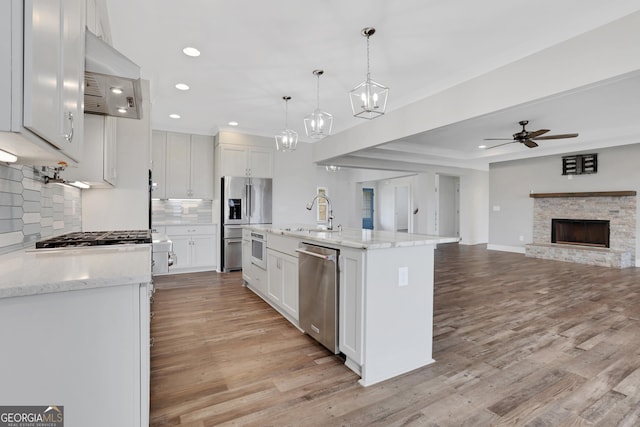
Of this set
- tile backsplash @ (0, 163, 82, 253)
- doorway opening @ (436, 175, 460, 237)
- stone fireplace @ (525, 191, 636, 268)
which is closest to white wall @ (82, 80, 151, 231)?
tile backsplash @ (0, 163, 82, 253)

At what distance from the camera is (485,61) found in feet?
10.3

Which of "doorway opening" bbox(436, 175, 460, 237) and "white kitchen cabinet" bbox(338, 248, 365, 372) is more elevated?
"doorway opening" bbox(436, 175, 460, 237)

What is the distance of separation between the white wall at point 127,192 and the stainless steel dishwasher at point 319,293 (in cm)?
190

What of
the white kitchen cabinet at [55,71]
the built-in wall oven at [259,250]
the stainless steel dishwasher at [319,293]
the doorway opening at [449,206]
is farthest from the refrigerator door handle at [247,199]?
the doorway opening at [449,206]

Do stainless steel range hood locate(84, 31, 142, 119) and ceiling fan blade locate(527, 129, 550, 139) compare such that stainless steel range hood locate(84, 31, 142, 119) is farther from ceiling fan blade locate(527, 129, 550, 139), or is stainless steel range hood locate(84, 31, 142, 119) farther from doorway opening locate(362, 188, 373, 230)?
doorway opening locate(362, 188, 373, 230)

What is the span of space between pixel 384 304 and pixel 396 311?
5.3 inches

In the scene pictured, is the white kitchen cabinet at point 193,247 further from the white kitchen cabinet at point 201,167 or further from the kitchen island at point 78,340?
the kitchen island at point 78,340

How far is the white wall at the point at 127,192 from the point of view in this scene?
10.5 feet

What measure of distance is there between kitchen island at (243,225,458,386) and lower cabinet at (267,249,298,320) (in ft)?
2.30

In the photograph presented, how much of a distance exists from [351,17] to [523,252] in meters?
7.75

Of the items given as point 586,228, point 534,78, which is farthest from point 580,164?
point 534,78

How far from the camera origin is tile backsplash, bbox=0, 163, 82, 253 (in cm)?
158

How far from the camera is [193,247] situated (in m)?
5.61

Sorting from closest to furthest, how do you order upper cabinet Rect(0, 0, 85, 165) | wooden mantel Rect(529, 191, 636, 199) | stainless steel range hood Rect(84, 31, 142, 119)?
upper cabinet Rect(0, 0, 85, 165), stainless steel range hood Rect(84, 31, 142, 119), wooden mantel Rect(529, 191, 636, 199)
